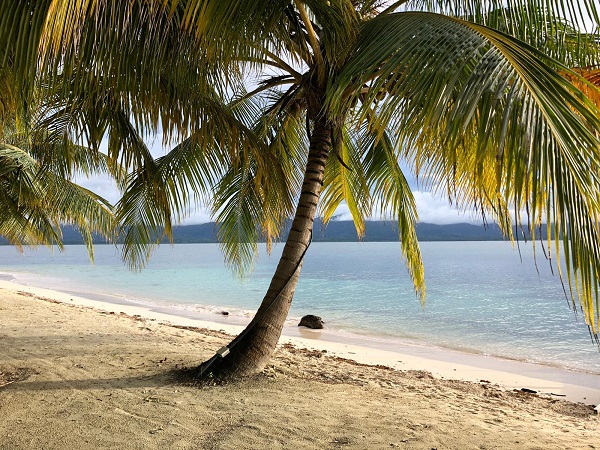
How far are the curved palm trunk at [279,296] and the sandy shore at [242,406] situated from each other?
23 cm

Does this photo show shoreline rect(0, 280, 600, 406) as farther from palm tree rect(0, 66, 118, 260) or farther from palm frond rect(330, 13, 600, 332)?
palm frond rect(330, 13, 600, 332)

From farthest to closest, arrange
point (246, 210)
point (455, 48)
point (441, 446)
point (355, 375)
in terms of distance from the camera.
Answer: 1. point (246, 210)
2. point (355, 375)
3. point (441, 446)
4. point (455, 48)

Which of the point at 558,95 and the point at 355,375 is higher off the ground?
the point at 558,95

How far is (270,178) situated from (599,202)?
3400 mm

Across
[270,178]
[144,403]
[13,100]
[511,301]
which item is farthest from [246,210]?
[511,301]

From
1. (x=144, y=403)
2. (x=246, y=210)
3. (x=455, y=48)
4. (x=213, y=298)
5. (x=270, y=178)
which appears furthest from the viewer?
(x=213, y=298)

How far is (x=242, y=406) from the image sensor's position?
448 centimetres

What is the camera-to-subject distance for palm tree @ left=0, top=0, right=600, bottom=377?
2.49 metres

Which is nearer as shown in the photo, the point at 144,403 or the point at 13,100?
the point at 13,100

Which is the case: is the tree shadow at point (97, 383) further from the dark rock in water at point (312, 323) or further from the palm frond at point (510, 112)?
the dark rock in water at point (312, 323)

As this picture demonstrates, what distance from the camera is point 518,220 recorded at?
2656 mm

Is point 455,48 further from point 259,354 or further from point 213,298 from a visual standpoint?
point 213,298

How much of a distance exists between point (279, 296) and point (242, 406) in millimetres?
1221

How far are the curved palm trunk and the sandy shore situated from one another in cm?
23
